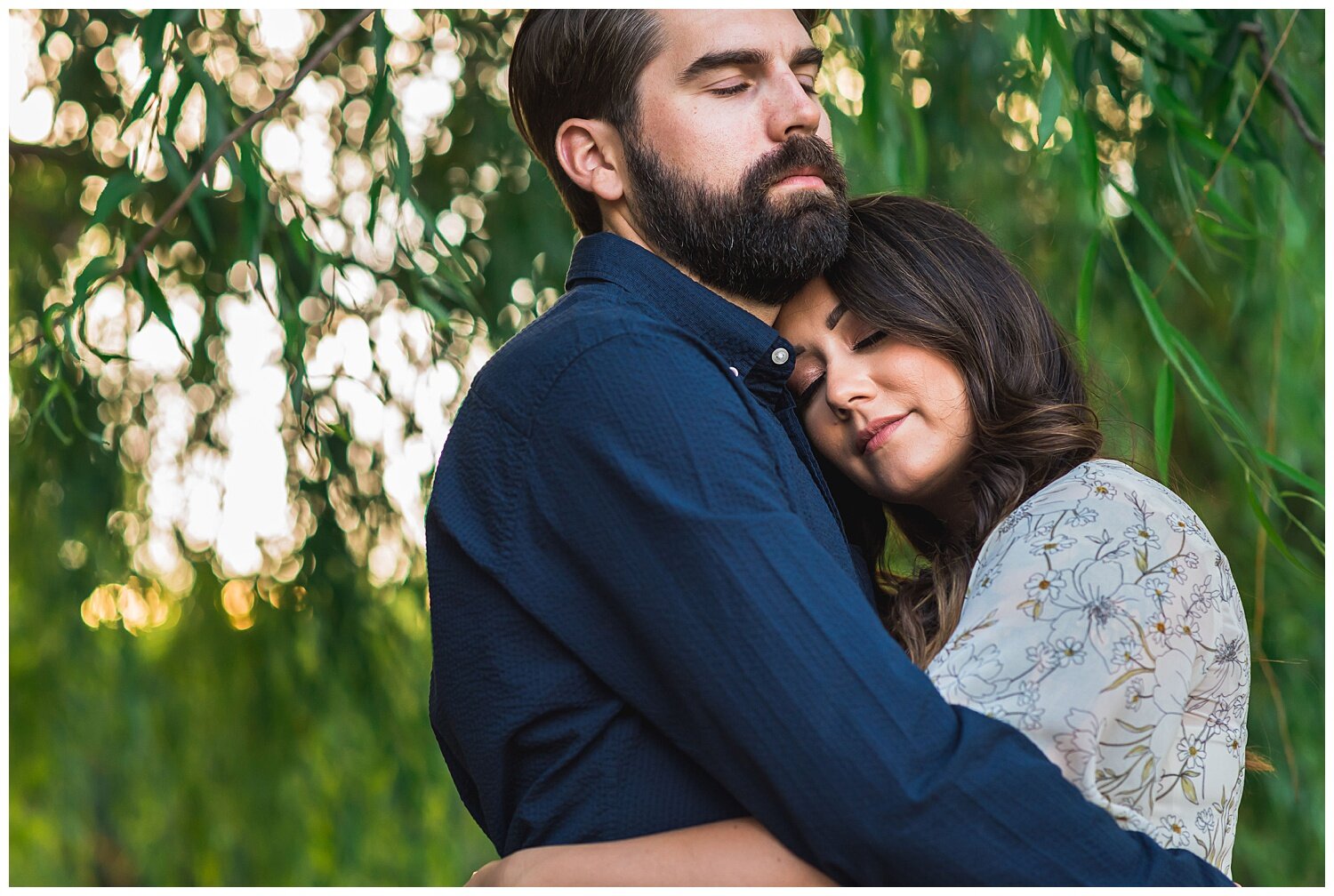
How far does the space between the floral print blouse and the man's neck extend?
1.29ft

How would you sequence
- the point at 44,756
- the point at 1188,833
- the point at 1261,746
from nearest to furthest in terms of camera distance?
the point at 1188,833
the point at 1261,746
the point at 44,756

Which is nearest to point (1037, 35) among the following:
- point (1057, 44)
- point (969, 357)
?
point (1057, 44)

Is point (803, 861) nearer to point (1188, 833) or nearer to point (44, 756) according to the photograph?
point (1188, 833)

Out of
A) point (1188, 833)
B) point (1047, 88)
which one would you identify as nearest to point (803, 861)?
point (1188, 833)

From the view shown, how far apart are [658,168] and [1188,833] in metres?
0.81

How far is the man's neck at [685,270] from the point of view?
136 cm

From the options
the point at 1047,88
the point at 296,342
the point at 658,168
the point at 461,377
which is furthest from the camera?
the point at 461,377

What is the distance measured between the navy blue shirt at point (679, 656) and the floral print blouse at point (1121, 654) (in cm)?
7

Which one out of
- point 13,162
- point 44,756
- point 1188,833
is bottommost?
point 44,756

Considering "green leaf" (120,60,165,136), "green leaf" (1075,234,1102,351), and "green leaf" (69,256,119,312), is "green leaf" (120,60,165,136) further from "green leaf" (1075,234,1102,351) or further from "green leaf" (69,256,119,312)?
"green leaf" (1075,234,1102,351)

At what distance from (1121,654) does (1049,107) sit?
822 millimetres

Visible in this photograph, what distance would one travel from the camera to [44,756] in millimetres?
2699

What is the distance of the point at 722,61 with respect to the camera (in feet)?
4.40

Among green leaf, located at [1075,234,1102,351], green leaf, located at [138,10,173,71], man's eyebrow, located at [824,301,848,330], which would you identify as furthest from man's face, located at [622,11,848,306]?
green leaf, located at [138,10,173,71]
